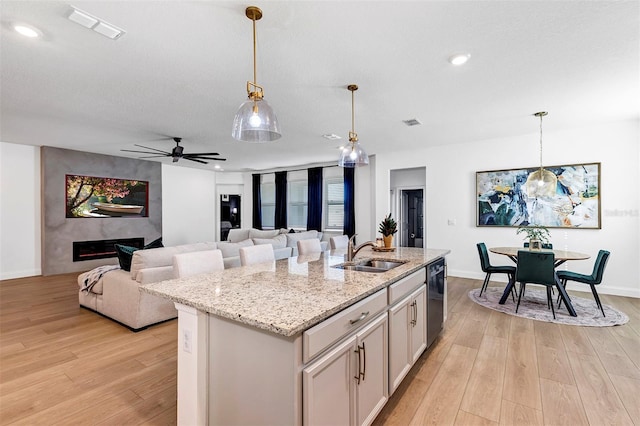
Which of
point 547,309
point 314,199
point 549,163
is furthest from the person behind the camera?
point 314,199

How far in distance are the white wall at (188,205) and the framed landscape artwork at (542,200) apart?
7497 mm

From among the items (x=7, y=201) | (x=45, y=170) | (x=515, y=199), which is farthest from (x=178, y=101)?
(x=515, y=199)

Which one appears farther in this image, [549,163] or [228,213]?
[228,213]

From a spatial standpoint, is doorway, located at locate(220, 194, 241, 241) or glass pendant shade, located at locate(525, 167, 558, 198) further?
doorway, located at locate(220, 194, 241, 241)

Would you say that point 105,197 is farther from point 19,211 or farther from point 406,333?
point 406,333

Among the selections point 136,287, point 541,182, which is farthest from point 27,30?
point 541,182

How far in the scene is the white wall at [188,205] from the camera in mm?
8211

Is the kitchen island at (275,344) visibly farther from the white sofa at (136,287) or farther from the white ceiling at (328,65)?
the white ceiling at (328,65)

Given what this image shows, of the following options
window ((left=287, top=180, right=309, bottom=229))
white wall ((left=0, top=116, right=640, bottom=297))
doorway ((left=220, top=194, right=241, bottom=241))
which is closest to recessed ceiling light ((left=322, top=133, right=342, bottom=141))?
white wall ((left=0, top=116, right=640, bottom=297))

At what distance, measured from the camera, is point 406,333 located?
2.23m

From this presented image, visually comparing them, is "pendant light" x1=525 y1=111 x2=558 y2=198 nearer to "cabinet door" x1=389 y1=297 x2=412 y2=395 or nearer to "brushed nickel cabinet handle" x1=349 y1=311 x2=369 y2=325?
"cabinet door" x1=389 y1=297 x2=412 y2=395

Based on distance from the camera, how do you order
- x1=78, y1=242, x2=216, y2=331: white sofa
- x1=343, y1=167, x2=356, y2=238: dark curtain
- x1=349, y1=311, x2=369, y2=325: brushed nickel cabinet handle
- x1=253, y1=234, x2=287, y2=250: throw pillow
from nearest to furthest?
x1=349, y1=311, x2=369, y2=325: brushed nickel cabinet handle, x1=78, y1=242, x2=216, y2=331: white sofa, x1=253, y1=234, x2=287, y2=250: throw pillow, x1=343, y1=167, x2=356, y2=238: dark curtain

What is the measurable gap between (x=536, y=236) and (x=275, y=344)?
15.8ft

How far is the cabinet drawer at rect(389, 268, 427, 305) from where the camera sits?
203 centimetres
